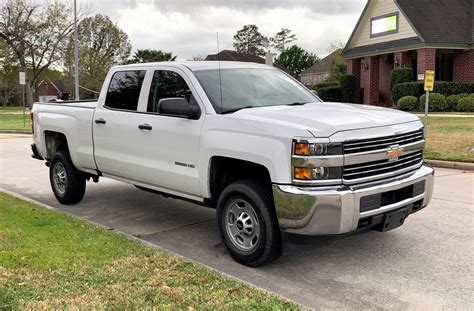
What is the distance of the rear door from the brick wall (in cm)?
2563

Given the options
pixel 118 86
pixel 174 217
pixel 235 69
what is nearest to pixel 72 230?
pixel 174 217

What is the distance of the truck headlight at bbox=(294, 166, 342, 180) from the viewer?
4.36 m

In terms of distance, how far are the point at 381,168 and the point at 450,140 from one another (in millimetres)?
10109

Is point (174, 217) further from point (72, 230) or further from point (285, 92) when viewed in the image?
point (285, 92)

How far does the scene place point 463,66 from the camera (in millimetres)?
28391

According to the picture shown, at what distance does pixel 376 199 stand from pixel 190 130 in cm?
200

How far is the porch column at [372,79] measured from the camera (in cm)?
3147

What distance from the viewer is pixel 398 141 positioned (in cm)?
485

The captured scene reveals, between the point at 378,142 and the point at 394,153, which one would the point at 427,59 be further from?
the point at 378,142

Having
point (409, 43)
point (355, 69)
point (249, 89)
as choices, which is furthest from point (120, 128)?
point (355, 69)

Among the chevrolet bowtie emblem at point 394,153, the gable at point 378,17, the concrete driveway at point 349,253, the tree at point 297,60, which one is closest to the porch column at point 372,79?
the gable at point 378,17

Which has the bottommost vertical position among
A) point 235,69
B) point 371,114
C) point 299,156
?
point 299,156

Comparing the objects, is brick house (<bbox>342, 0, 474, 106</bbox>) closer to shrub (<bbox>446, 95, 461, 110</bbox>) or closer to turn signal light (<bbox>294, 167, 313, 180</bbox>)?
shrub (<bbox>446, 95, 461, 110</bbox>)

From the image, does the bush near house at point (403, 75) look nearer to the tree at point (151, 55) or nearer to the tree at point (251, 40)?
the tree at point (151, 55)
